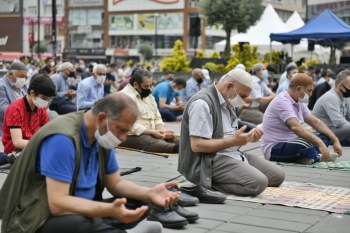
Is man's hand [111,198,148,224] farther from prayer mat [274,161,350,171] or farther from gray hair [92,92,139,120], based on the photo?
prayer mat [274,161,350,171]

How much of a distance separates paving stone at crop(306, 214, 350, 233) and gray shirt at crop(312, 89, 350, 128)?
4.98 m

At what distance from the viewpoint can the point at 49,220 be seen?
4109 millimetres

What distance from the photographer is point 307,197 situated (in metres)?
7.11

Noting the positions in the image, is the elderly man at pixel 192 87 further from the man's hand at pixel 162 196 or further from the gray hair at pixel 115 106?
the gray hair at pixel 115 106

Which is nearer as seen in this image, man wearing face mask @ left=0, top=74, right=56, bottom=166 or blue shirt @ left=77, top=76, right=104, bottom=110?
man wearing face mask @ left=0, top=74, right=56, bottom=166

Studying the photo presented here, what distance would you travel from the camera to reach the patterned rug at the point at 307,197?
263 inches

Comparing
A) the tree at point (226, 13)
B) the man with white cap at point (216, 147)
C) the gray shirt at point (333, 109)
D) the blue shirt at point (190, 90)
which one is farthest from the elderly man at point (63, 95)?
the tree at point (226, 13)

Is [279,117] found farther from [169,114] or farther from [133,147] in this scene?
[169,114]

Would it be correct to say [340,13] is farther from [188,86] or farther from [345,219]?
[345,219]

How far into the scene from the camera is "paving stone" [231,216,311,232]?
5.81 meters

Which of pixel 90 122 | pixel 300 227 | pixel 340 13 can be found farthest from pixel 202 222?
pixel 340 13

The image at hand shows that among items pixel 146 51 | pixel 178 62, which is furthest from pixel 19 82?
pixel 146 51

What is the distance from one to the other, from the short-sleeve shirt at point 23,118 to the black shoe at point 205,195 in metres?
2.12

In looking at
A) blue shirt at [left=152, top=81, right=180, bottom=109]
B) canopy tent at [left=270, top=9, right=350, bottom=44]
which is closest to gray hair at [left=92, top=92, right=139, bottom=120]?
blue shirt at [left=152, top=81, right=180, bottom=109]
